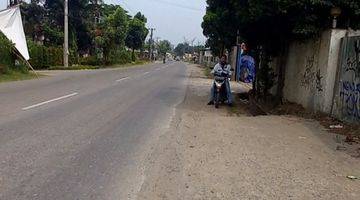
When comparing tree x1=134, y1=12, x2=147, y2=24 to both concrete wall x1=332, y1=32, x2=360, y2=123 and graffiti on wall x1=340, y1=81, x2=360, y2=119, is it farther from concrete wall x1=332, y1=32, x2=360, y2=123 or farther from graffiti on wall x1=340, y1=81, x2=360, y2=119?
graffiti on wall x1=340, y1=81, x2=360, y2=119

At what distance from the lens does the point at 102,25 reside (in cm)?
6072

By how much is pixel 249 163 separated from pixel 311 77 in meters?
7.32

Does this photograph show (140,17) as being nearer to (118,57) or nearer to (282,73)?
(118,57)

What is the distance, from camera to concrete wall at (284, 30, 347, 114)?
42.1ft

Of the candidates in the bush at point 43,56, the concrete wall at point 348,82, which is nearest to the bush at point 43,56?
the bush at point 43,56

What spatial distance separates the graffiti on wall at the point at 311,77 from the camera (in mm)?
13492

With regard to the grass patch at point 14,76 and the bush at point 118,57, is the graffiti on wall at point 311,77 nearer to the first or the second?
the grass patch at point 14,76

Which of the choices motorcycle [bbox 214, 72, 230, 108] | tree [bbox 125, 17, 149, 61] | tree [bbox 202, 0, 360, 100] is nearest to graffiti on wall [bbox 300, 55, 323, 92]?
tree [bbox 202, 0, 360, 100]

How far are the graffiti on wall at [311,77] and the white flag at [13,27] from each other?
69.2 feet

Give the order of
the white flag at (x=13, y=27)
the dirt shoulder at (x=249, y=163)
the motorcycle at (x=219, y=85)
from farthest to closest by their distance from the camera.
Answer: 1. the white flag at (x=13, y=27)
2. the motorcycle at (x=219, y=85)
3. the dirt shoulder at (x=249, y=163)

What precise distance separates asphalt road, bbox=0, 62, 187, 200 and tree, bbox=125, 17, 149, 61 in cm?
7662

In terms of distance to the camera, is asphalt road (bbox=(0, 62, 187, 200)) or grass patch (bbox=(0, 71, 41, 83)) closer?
asphalt road (bbox=(0, 62, 187, 200))

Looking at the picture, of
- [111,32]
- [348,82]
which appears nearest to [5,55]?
[348,82]

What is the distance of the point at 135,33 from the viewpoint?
301 ft
